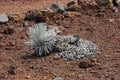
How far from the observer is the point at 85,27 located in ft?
24.7

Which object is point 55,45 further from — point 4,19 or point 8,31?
point 4,19

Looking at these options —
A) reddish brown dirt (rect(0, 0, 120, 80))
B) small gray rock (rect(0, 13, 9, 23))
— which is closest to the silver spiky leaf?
reddish brown dirt (rect(0, 0, 120, 80))

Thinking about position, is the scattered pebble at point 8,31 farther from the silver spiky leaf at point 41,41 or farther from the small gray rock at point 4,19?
the silver spiky leaf at point 41,41

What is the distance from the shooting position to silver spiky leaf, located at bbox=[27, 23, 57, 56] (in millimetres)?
6434

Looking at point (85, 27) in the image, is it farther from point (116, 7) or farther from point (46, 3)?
point (46, 3)

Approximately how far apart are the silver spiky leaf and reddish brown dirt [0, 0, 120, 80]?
0.35 feet

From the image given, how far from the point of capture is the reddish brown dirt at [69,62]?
5.95 metres

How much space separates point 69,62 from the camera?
6277 millimetres

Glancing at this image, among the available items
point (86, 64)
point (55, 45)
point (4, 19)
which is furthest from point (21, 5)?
point (86, 64)

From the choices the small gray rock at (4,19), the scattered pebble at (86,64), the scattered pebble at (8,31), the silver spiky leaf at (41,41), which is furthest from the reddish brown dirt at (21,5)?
the scattered pebble at (86,64)

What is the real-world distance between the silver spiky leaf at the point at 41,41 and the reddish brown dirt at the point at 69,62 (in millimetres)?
106

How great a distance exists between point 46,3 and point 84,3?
186cm

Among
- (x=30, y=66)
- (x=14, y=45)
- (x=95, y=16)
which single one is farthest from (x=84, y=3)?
(x=30, y=66)

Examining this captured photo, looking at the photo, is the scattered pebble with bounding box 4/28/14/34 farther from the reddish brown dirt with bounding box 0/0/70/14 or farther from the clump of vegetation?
the reddish brown dirt with bounding box 0/0/70/14
